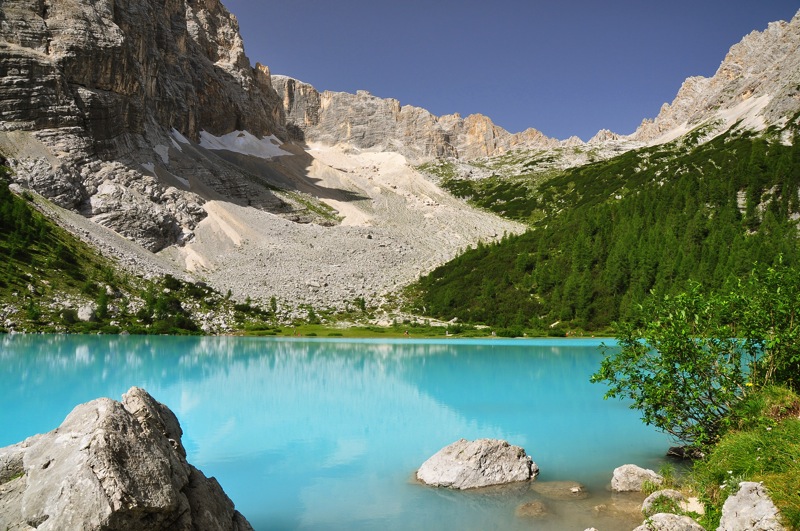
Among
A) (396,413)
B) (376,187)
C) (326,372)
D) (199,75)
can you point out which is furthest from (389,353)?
(199,75)

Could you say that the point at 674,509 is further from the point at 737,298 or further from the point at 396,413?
the point at 396,413

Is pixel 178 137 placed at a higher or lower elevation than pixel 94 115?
higher

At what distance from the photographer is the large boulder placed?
7.63 meters

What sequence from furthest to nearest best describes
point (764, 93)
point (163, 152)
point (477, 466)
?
point (764, 93), point (163, 152), point (477, 466)

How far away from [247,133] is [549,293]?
130m

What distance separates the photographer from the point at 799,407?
11.3 metres

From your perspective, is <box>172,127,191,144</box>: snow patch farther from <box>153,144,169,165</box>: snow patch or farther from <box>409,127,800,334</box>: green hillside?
<box>409,127,800,334</box>: green hillside

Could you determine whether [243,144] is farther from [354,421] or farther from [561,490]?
[561,490]

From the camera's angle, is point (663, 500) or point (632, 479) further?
point (632, 479)

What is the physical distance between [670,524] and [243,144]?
179474 millimetres

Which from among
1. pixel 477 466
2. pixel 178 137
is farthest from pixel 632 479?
pixel 178 137

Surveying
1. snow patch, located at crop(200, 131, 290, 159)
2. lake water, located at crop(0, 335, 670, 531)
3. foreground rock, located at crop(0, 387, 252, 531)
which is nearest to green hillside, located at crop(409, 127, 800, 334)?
lake water, located at crop(0, 335, 670, 531)

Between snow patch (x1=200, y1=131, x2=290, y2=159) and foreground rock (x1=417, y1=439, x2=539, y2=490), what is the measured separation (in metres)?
155

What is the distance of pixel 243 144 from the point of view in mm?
174125
